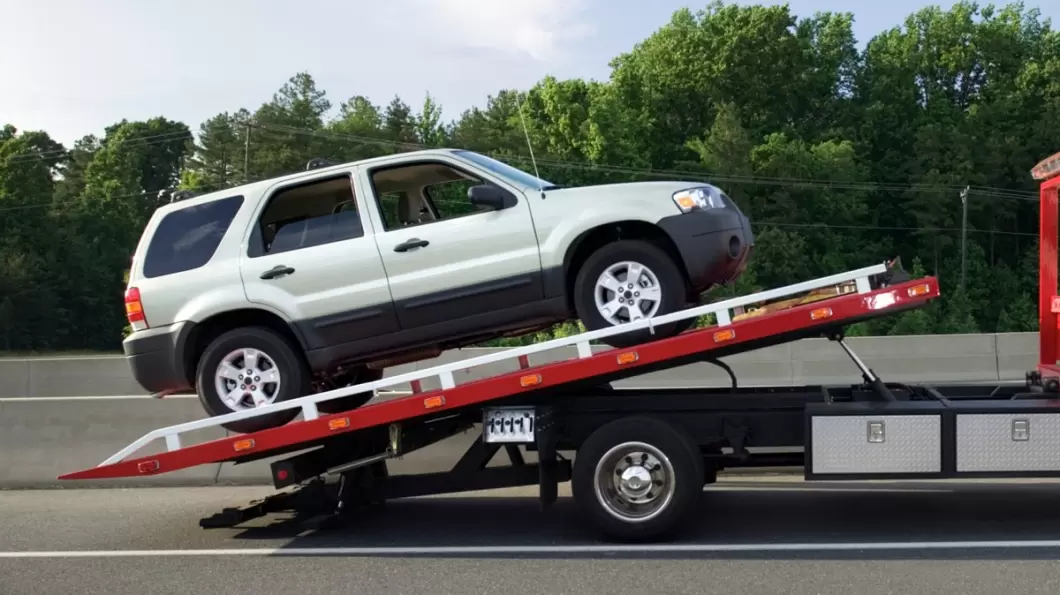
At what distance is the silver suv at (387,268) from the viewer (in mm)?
7078

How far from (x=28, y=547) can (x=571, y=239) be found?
13.9 feet

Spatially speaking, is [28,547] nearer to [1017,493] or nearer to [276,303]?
[276,303]

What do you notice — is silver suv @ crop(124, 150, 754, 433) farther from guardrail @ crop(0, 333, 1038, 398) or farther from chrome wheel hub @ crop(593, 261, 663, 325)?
guardrail @ crop(0, 333, 1038, 398)

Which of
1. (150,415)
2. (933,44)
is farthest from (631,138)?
(150,415)

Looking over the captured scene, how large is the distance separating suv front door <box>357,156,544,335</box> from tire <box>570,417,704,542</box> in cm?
104

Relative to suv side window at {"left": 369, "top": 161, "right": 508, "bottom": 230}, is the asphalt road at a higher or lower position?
lower

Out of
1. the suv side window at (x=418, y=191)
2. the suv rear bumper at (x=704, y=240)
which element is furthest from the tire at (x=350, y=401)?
the suv rear bumper at (x=704, y=240)

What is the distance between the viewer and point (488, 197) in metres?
7.16

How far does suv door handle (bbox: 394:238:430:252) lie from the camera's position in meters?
7.23

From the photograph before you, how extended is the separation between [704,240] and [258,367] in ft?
10.2

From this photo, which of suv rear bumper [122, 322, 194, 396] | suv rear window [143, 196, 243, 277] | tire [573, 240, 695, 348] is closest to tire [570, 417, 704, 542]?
tire [573, 240, 695, 348]

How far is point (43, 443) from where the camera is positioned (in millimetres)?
10305

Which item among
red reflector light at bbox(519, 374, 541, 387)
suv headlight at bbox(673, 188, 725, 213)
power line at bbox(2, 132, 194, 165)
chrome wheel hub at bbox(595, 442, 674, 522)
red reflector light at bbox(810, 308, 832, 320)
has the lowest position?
chrome wheel hub at bbox(595, 442, 674, 522)

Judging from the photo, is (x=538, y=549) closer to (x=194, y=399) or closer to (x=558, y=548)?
(x=558, y=548)
